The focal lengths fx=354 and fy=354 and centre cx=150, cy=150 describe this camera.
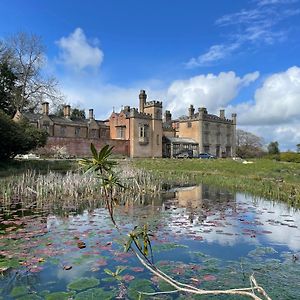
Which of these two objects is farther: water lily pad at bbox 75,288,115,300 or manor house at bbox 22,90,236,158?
manor house at bbox 22,90,236,158

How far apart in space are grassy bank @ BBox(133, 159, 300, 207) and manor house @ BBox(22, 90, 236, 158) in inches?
588

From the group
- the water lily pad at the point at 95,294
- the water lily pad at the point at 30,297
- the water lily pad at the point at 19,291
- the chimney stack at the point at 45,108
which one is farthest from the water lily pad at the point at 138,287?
the chimney stack at the point at 45,108

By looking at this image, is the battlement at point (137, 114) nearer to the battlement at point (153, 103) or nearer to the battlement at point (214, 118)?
the battlement at point (153, 103)

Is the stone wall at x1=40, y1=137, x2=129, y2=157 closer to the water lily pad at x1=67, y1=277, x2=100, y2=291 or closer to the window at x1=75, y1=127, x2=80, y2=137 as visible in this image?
the window at x1=75, y1=127, x2=80, y2=137

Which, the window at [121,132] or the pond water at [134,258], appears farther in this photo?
the window at [121,132]

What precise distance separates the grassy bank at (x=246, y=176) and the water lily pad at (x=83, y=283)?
1166 cm

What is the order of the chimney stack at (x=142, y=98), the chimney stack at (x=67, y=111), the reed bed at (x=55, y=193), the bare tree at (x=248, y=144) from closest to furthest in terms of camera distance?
1. the reed bed at (x=55, y=193)
2. the chimney stack at (x=67, y=111)
3. the chimney stack at (x=142, y=98)
4. the bare tree at (x=248, y=144)

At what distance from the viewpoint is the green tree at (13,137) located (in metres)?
24.6

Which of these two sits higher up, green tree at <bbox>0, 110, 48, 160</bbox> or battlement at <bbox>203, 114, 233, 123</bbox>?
battlement at <bbox>203, 114, 233, 123</bbox>

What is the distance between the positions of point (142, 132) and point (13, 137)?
32.4 metres

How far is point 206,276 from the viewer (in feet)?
20.3

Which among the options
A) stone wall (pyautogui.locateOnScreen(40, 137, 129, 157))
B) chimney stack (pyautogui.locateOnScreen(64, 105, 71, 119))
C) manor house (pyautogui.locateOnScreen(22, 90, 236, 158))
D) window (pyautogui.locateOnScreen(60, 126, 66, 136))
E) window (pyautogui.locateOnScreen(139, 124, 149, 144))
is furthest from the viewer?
chimney stack (pyautogui.locateOnScreen(64, 105, 71, 119))

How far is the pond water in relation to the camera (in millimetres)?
5809

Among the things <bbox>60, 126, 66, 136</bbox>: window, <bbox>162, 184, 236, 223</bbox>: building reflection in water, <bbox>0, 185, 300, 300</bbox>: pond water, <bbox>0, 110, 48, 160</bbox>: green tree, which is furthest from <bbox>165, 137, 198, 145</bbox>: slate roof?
<bbox>0, 185, 300, 300</bbox>: pond water
